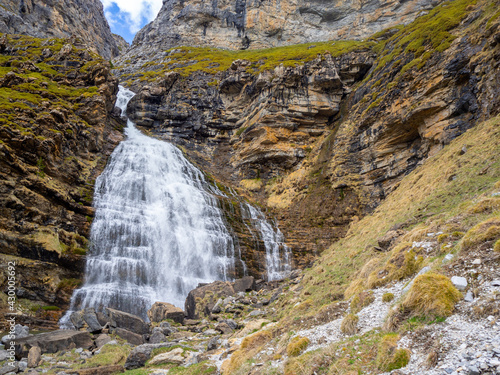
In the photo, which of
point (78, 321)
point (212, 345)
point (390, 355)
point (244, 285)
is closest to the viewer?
point (390, 355)

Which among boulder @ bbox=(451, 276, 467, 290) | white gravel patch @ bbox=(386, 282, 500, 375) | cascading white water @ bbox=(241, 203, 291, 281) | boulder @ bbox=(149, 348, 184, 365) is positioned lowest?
boulder @ bbox=(149, 348, 184, 365)

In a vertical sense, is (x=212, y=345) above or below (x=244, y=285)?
below

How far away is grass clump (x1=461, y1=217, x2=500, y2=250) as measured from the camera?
23.2 feet

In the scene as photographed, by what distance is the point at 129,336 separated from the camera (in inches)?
631

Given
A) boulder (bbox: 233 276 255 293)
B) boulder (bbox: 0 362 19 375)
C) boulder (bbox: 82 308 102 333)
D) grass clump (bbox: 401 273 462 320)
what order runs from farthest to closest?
boulder (bbox: 233 276 255 293) → boulder (bbox: 82 308 102 333) → boulder (bbox: 0 362 19 375) → grass clump (bbox: 401 273 462 320)

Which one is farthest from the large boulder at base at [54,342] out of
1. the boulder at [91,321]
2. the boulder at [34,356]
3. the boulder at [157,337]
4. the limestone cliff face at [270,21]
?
the limestone cliff face at [270,21]

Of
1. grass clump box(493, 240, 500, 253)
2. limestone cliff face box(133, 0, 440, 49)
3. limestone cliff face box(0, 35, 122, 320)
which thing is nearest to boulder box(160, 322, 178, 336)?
limestone cliff face box(0, 35, 122, 320)

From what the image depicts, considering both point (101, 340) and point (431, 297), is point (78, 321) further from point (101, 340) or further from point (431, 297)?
point (431, 297)

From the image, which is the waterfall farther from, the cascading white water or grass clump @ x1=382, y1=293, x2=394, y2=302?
grass clump @ x1=382, y1=293, x2=394, y2=302

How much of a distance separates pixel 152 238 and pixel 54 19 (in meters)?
93.3

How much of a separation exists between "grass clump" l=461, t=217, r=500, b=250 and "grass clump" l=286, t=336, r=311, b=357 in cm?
498

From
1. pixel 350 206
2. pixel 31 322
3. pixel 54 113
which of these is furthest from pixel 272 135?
pixel 31 322

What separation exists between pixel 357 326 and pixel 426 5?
320 feet

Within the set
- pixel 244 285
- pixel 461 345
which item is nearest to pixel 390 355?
pixel 461 345
